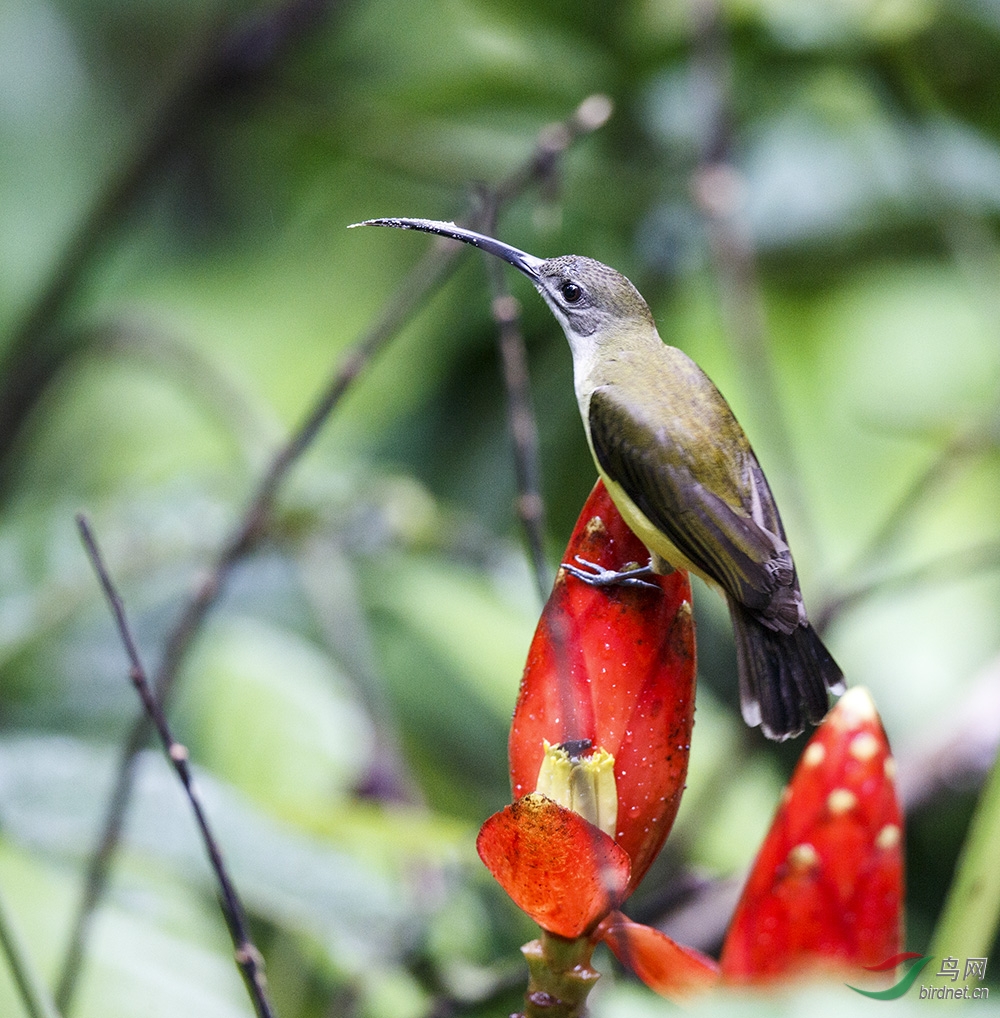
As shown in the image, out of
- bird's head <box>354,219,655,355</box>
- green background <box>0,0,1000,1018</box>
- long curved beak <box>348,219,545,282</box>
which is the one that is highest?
long curved beak <box>348,219,545,282</box>

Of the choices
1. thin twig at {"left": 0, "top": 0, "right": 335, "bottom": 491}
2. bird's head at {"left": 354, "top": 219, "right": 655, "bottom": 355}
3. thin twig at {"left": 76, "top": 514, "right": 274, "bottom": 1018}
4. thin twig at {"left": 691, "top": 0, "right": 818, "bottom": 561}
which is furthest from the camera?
thin twig at {"left": 0, "top": 0, "right": 335, "bottom": 491}

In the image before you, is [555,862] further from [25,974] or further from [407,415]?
[407,415]

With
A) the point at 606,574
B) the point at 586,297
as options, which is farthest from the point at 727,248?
the point at 606,574

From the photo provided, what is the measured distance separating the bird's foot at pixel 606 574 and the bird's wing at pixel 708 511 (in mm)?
23

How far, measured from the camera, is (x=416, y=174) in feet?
4.76

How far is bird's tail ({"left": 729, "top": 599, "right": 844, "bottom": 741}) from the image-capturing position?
501mm

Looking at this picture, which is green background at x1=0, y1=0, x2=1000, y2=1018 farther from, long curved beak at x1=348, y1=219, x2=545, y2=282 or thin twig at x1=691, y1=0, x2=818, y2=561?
long curved beak at x1=348, y1=219, x2=545, y2=282

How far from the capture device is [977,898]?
499 millimetres

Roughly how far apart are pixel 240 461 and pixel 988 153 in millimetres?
995

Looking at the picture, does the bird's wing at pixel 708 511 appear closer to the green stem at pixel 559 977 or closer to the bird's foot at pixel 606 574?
the bird's foot at pixel 606 574

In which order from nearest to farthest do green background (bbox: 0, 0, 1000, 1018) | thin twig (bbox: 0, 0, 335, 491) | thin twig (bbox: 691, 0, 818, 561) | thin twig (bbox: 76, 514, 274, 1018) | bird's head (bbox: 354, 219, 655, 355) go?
thin twig (bbox: 76, 514, 274, 1018), bird's head (bbox: 354, 219, 655, 355), green background (bbox: 0, 0, 1000, 1018), thin twig (bbox: 691, 0, 818, 561), thin twig (bbox: 0, 0, 335, 491)

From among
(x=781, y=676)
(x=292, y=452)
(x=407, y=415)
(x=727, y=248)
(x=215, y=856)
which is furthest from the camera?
(x=407, y=415)

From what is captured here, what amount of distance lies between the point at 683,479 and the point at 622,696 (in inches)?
4.3

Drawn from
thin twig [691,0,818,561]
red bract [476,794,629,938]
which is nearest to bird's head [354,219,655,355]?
red bract [476,794,629,938]
